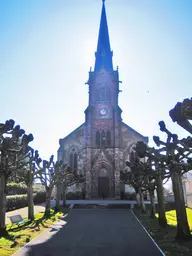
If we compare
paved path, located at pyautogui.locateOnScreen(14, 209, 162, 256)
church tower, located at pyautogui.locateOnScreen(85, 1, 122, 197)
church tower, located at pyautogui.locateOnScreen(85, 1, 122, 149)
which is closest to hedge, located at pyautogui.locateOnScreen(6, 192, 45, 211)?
church tower, located at pyautogui.locateOnScreen(85, 1, 122, 197)

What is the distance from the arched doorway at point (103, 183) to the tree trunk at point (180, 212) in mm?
23839

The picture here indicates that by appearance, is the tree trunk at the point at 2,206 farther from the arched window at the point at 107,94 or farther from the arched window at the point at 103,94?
the arched window at the point at 107,94

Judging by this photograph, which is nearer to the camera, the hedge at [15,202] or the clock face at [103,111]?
the hedge at [15,202]

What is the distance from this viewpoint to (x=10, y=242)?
9500mm

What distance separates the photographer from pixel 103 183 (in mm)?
33781

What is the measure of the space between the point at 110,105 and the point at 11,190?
19589 millimetres

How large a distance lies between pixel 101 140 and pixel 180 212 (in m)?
26.0

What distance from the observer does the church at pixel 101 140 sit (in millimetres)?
33375

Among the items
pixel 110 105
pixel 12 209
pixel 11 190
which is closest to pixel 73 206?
pixel 12 209

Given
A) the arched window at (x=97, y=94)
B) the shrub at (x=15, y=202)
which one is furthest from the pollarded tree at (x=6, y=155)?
the arched window at (x=97, y=94)

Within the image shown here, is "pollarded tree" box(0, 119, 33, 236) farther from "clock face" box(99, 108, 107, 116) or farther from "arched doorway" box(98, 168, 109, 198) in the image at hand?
"clock face" box(99, 108, 107, 116)

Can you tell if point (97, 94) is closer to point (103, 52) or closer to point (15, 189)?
point (103, 52)

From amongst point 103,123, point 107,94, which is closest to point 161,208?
point 103,123

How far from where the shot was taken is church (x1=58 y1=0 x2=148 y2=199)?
33.4 m
